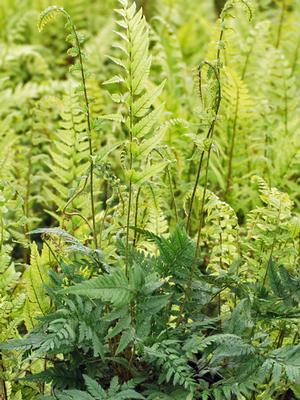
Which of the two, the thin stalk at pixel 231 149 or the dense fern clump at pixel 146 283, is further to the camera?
the thin stalk at pixel 231 149

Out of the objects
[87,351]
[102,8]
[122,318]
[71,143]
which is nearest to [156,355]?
[122,318]

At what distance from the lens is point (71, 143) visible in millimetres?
2602

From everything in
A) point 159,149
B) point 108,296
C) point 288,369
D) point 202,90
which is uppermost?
point 202,90

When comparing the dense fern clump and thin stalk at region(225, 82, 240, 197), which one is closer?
the dense fern clump

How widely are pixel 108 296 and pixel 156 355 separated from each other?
0.17 m

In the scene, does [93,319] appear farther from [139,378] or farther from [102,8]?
[102,8]

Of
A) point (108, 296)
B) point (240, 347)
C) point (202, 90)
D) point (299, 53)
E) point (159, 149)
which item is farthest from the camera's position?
point (299, 53)

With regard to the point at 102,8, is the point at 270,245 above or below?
below

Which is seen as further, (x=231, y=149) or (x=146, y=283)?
(x=231, y=149)

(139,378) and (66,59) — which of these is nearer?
→ (139,378)

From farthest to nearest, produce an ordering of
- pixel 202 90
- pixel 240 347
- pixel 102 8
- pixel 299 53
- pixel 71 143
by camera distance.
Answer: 1. pixel 102 8
2. pixel 299 53
3. pixel 71 143
4. pixel 202 90
5. pixel 240 347

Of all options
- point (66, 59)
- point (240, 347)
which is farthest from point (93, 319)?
point (66, 59)

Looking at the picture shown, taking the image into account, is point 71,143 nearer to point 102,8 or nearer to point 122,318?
point 122,318

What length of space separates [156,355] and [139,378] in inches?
6.3
